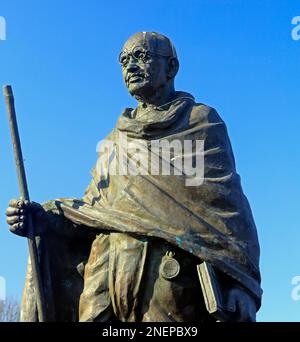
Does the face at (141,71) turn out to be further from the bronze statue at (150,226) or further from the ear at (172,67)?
the ear at (172,67)

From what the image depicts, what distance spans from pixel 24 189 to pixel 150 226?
1.42 meters

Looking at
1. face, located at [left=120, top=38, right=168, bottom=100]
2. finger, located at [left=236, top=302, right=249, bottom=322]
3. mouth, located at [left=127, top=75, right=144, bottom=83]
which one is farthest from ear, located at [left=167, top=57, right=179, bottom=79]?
finger, located at [left=236, top=302, right=249, bottom=322]

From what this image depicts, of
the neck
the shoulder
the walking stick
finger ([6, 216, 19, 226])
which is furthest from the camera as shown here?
the neck

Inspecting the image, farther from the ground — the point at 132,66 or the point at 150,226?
the point at 132,66

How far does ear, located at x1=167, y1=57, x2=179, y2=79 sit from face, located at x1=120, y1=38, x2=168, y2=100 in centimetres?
15

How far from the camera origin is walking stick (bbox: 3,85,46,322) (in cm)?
913

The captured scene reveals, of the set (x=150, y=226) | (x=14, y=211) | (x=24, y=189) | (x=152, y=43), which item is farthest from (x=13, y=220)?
(x=152, y=43)

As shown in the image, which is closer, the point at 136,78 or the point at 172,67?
the point at 136,78

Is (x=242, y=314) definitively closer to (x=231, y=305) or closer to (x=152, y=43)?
(x=231, y=305)

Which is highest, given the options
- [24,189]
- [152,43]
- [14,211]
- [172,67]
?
[152,43]

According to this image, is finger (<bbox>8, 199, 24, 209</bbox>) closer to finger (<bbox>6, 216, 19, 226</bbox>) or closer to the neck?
finger (<bbox>6, 216, 19, 226</bbox>)

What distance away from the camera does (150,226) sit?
A: 8977mm
